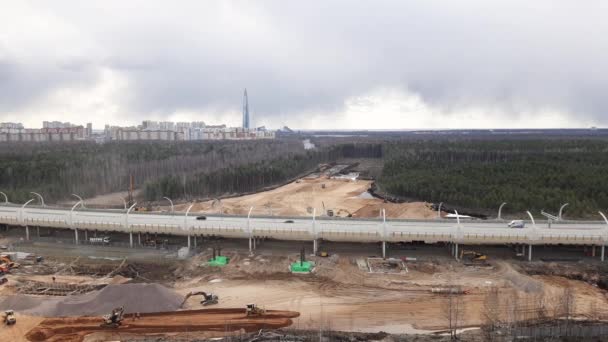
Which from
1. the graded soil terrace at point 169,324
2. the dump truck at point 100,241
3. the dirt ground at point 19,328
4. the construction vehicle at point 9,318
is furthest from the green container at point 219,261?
the construction vehicle at point 9,318

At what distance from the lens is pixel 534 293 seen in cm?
2586

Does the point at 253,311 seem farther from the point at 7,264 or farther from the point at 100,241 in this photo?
the point at 7,264

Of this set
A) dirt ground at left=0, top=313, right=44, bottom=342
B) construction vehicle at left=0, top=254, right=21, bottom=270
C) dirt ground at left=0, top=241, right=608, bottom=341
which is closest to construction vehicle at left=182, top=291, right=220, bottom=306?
dirt ground at left=0, top=241, right=608, bottom=341

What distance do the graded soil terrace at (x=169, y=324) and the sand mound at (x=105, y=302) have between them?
0.57m

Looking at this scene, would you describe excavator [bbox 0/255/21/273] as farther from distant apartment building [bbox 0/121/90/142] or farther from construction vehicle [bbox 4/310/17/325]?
distant apartment building [bbox 0/121/90/142]

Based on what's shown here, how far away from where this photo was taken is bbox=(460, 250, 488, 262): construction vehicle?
31.5 metres

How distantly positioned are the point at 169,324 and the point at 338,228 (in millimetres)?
14594

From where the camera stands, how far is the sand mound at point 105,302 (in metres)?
23.5

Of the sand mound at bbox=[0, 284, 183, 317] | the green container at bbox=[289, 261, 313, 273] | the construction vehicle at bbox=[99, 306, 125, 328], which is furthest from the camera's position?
the green container at bbox=[289, 261, 313, 273]

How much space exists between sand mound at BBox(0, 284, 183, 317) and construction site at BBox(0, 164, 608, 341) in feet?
0.20

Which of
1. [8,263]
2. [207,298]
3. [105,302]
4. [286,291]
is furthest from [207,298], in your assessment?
[8,263]

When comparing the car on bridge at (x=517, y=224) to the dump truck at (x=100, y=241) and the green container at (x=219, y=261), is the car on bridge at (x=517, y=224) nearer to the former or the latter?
the green container at (x=219, y=261)

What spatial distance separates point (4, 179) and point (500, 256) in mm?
65293

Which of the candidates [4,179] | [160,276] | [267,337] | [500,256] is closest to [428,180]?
[500,256]
